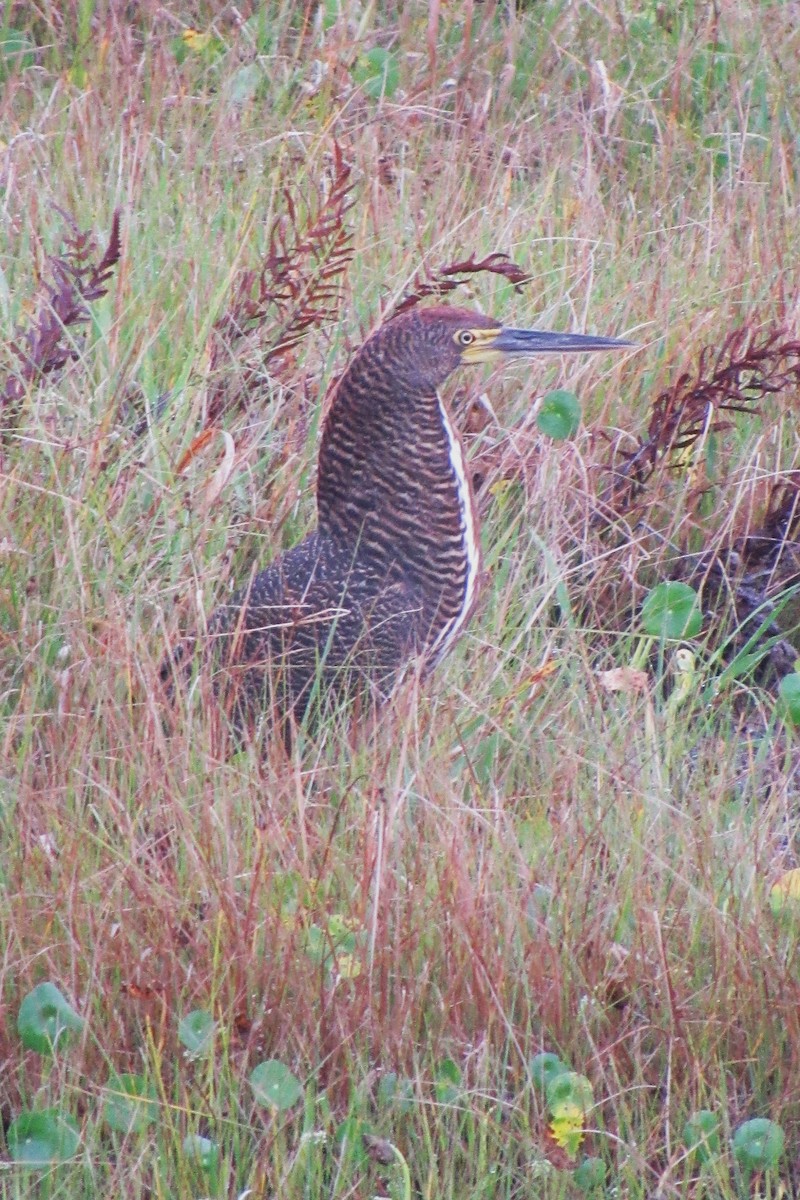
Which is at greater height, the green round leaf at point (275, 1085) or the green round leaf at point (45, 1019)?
the green round leaf at point (45, 1019)

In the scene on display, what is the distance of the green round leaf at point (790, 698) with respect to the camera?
126 inches

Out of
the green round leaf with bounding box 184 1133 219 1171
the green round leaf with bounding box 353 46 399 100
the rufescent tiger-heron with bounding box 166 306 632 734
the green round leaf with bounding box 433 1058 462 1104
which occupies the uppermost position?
the green round leaf with bounding box 353 46 399 100

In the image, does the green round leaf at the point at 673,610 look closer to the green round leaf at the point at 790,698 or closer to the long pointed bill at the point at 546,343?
the green round leaf at the point at 790,698

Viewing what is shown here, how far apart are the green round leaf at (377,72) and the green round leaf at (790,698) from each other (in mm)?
2529

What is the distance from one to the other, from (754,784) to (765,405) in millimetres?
1303

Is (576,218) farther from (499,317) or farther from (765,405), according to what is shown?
(765,405)

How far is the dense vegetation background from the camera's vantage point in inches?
89.7

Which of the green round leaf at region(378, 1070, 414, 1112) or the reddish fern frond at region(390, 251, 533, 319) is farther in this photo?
the reddish fern frond at region(390, 251, 533, 319)

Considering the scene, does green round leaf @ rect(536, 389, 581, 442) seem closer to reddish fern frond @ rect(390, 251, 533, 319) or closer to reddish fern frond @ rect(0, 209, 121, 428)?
reddish fern frond @ rect(390, 251, 533, 319)

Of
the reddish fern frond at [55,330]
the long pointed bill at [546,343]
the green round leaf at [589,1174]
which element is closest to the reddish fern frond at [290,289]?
the reddish fern frond at [55,330]

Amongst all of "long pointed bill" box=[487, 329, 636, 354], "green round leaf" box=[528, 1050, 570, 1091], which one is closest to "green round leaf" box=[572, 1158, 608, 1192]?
"green round leaf" box=[528, 1050, 570, 1091]

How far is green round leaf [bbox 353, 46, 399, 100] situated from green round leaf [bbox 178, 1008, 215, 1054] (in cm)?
338

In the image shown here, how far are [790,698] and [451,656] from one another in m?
0.63

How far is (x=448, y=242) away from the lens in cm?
430
